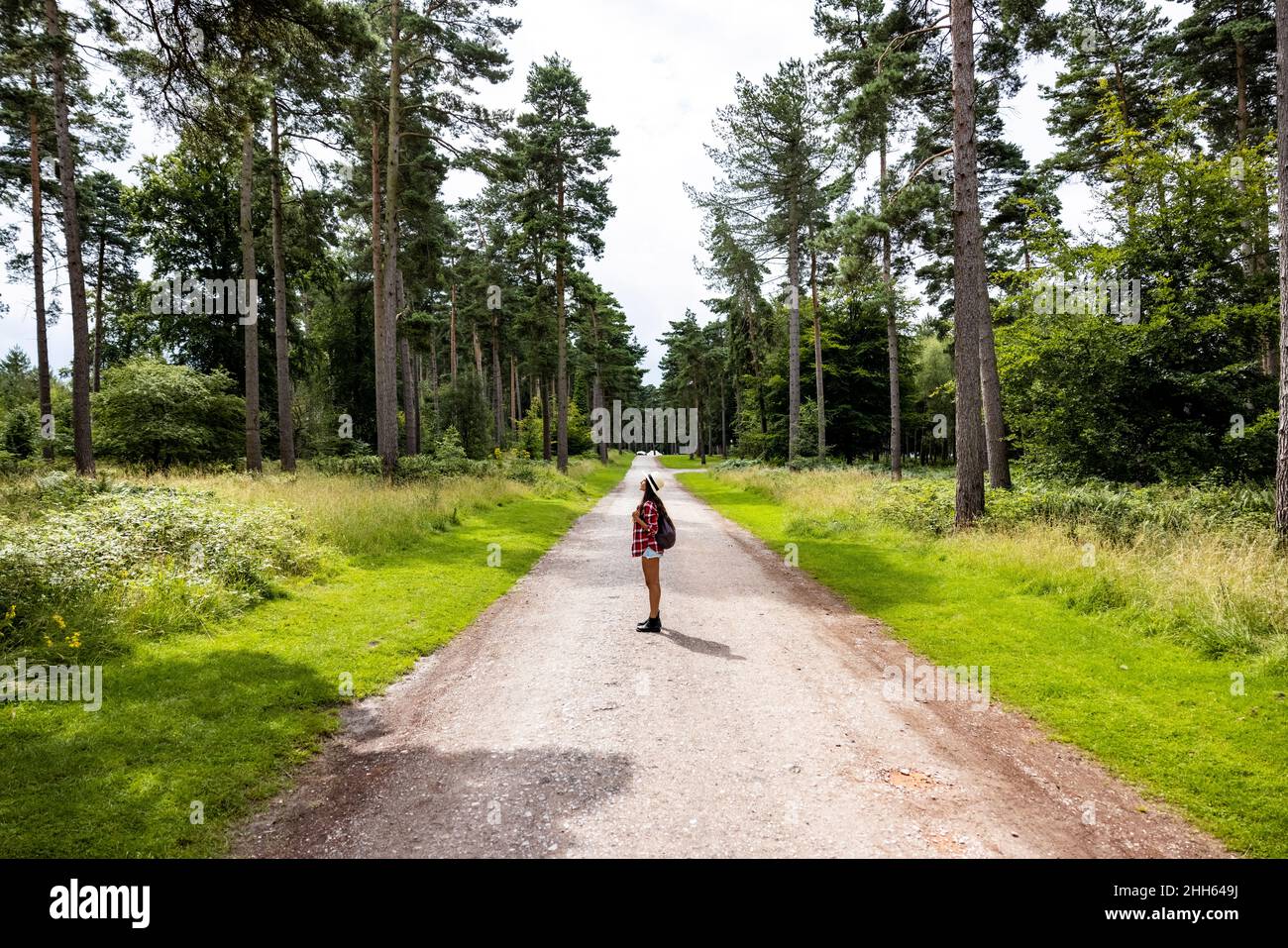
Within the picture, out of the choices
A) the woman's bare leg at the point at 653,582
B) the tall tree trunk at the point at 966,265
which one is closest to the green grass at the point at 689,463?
the tall tree trunk at the point at 966,265

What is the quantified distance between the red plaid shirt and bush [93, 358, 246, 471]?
67.3 ft

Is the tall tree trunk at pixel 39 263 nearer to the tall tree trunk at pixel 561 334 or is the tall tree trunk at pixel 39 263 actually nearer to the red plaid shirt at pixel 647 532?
the tall tree trunk at pixel 561 334

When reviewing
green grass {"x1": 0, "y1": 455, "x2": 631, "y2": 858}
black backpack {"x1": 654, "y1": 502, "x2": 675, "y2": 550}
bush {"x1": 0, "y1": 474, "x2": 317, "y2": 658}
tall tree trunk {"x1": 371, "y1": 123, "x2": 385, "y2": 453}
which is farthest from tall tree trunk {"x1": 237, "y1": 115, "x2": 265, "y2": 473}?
black backpack {"x1": 654, "y1": 502, "x2": 675, "y2": 550}

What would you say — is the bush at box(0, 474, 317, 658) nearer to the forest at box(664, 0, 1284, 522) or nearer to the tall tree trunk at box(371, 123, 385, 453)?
the tall tree trunk at box(371, 123, 385, 453)

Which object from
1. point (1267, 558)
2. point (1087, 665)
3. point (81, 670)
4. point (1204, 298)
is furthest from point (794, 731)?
point (1204, 298)

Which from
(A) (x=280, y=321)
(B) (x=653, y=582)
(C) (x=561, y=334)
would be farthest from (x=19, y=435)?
(B) (x=653, y=582)

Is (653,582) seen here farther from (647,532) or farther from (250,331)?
(250,331)

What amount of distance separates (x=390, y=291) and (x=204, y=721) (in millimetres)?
16663

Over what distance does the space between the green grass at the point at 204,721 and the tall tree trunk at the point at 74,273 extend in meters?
10.6

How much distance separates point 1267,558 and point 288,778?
35.5 ft

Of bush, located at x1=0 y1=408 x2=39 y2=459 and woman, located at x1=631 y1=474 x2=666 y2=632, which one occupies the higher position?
bush, located at x1=0 y1=408 x2=39 y2=459

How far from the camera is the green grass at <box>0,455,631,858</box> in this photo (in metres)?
3.47
